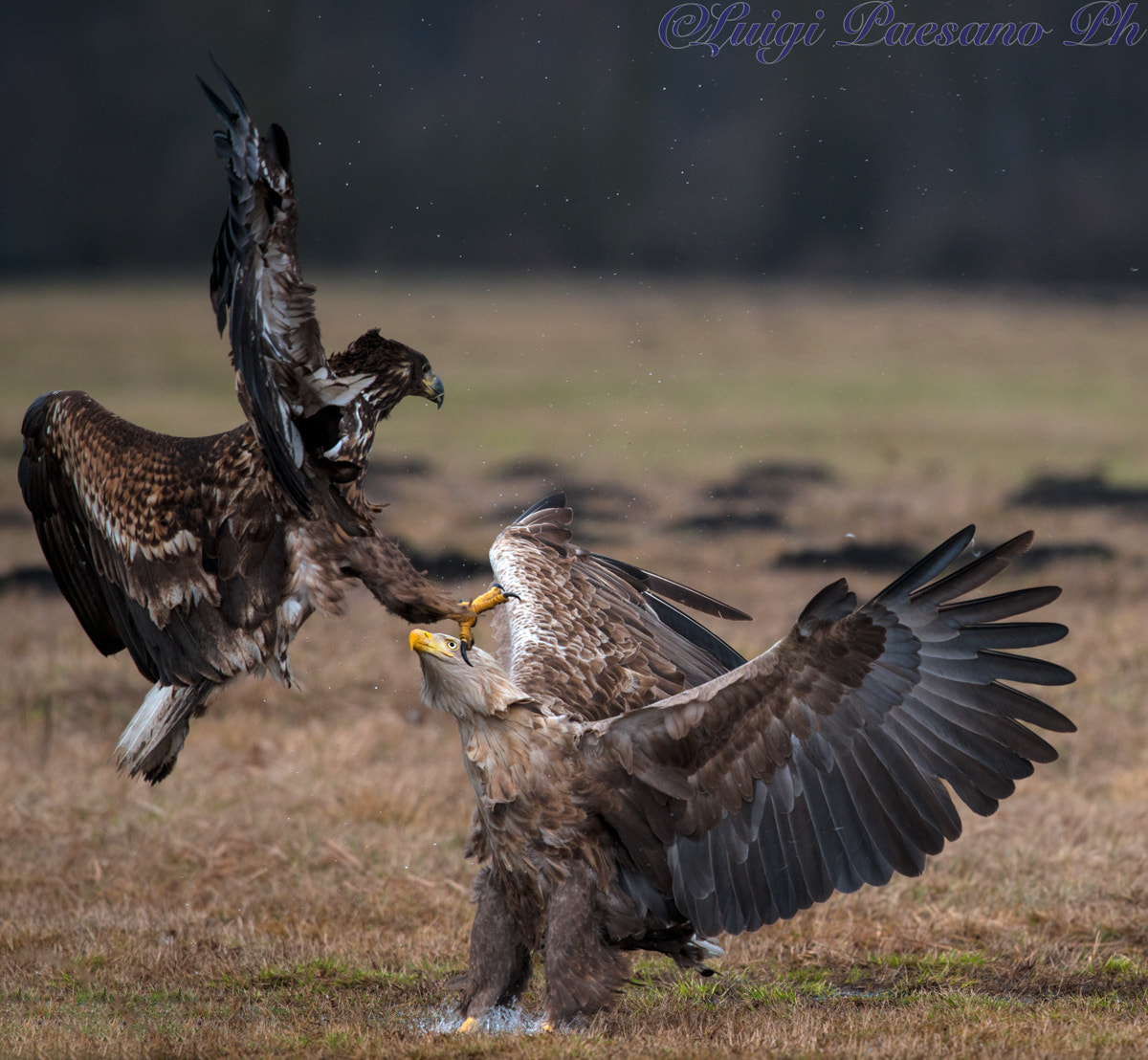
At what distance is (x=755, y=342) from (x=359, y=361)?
769 inches

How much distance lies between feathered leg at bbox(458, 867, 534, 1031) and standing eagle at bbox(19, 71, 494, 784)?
94 centimetres

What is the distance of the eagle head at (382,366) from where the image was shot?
203 inches

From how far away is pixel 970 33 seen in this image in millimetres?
23969

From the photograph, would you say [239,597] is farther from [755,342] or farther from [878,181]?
[878,181]

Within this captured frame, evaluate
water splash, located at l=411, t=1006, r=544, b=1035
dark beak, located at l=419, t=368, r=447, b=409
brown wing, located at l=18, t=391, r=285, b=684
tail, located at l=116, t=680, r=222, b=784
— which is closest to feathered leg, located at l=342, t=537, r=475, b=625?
brown wing, located at l=18, t=391, r=285, b=684

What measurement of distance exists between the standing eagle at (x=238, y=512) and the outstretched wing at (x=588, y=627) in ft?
1.38

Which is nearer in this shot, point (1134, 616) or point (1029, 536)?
point (1029, 536)

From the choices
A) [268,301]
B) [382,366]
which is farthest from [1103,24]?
[268,301]

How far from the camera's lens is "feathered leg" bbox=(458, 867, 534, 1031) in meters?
4.73

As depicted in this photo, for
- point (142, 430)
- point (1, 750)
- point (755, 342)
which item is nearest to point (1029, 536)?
point (142, 430)

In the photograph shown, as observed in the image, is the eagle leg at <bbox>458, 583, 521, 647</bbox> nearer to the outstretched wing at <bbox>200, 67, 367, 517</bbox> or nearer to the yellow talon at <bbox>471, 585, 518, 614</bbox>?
the yellow talon at <bbox>471, 585, 518, 614</bbox>

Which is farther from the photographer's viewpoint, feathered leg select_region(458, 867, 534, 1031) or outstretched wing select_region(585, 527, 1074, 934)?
feathered leg select_region(458, 867, 534, 1031)

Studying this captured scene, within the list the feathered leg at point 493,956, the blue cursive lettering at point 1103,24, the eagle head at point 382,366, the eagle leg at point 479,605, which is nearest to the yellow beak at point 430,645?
the eagle leg at point 479,605

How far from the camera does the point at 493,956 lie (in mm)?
4738
